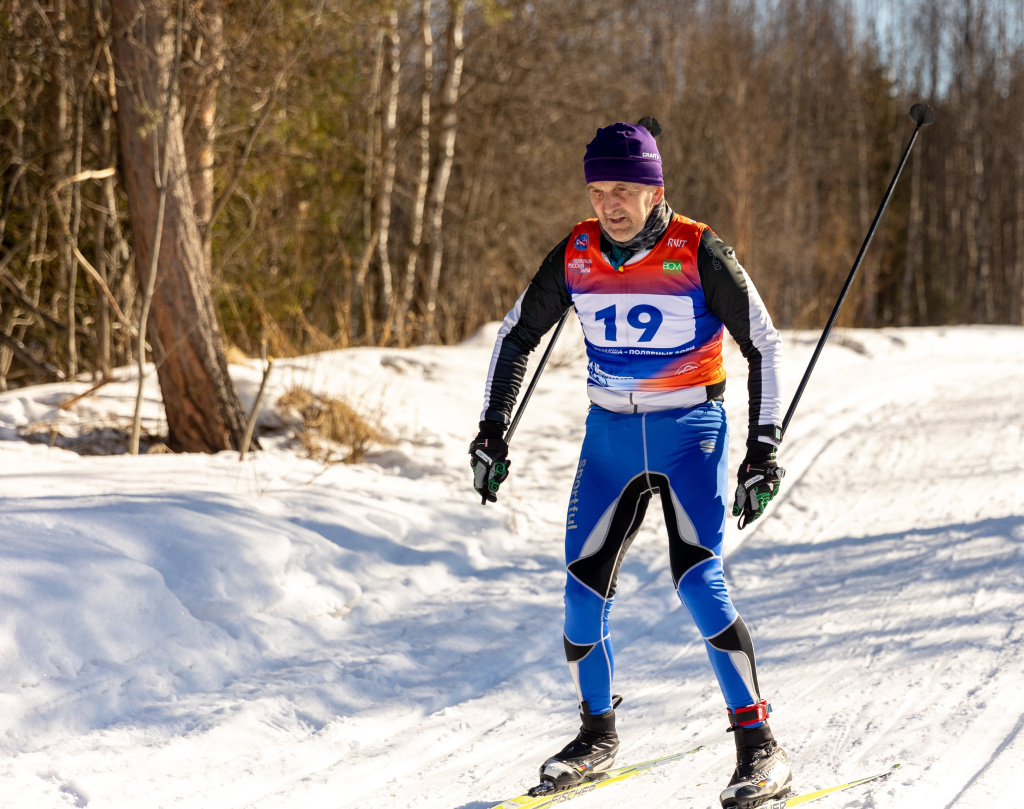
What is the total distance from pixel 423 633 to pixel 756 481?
2203 mm

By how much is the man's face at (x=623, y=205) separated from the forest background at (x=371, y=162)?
4.28 meters

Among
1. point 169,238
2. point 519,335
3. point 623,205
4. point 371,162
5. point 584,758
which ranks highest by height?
point 371,162

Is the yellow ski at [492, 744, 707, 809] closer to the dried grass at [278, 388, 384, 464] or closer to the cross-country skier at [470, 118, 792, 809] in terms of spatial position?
the cross-country skier at [470, 118, 792, 809]

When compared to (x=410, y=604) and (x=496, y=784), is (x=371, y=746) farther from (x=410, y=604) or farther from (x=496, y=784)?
(x=410, y=604)

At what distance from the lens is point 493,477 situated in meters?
2.92

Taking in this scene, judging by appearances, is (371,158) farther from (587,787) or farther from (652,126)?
(587,787)

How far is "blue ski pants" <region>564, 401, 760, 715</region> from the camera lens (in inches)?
103

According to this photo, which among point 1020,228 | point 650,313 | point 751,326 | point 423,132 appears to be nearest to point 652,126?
point 650,313

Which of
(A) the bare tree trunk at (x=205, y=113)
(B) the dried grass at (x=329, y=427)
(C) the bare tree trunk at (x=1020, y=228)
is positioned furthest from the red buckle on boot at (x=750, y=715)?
(C) the bare tree trunk at (x=1020, y=228)

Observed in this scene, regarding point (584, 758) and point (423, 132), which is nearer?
point (584, 758)

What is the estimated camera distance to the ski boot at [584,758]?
8.95ft

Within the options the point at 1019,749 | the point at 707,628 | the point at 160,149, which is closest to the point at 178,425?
the point at 160,149

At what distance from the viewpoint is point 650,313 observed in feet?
8.93

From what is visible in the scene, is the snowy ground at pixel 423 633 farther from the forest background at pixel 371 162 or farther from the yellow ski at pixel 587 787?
the forest background at pixel 371 162
